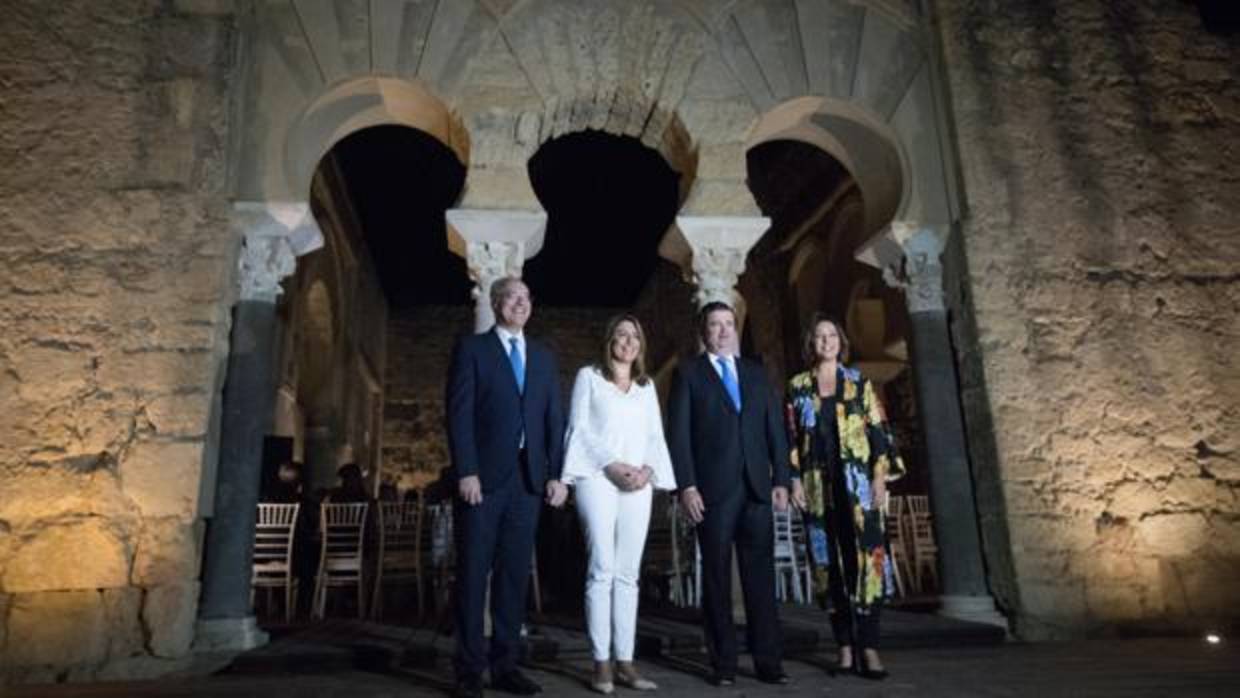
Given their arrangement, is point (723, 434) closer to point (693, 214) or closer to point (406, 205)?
point (693, 214)

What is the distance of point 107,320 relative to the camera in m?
4.28

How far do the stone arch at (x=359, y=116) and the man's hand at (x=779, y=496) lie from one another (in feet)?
10.2

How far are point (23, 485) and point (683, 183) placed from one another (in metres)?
4.13

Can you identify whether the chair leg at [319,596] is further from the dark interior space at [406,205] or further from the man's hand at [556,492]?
the man's hand at [556,492]

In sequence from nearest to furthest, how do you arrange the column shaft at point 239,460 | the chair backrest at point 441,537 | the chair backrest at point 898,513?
the column shaft at point 239,460, the chair backrest at point 441,537, the chair backrest at point 898,513

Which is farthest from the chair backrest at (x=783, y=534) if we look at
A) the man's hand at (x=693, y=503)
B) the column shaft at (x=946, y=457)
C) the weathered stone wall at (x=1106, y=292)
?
the man's hand at (x=693, y=503)

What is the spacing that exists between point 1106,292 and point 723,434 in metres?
3.25

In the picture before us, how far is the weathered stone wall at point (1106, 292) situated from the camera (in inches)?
177

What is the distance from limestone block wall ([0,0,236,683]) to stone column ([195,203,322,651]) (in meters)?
0.16

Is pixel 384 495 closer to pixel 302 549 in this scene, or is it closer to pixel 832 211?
pixel 302 549

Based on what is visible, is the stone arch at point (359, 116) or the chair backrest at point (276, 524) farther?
the chair backrest at point (276, 524)

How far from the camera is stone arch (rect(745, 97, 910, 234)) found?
5.36m

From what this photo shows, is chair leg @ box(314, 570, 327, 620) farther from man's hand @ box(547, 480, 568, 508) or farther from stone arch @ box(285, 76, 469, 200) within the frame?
man's hand @ box(547, 480, 568, 508)

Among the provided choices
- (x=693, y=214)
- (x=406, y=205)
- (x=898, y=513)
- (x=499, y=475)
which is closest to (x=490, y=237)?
(x=693, y=214)
